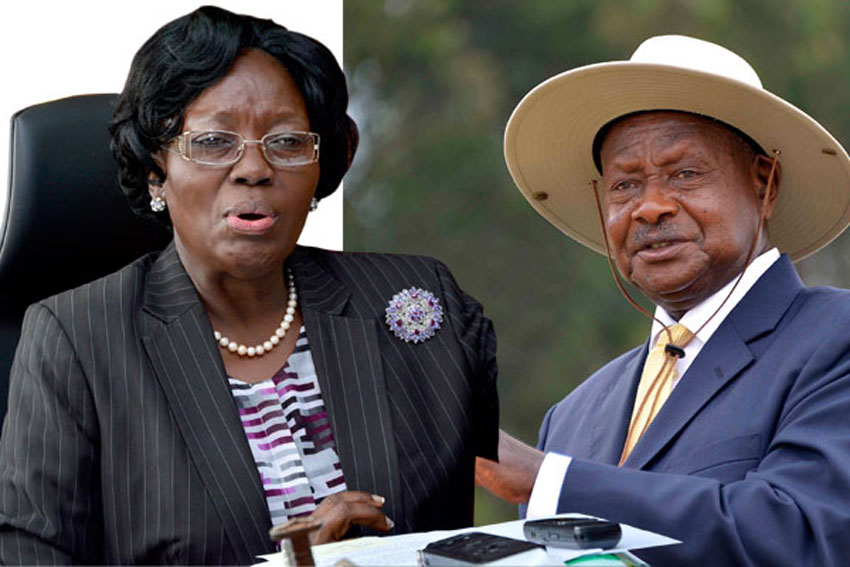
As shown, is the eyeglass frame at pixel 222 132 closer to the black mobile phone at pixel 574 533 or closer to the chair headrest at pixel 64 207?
the chair headrest at pixel 64 207

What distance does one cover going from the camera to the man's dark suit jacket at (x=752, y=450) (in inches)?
77.0

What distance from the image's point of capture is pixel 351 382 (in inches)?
65.6

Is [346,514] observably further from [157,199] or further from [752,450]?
[752,450]

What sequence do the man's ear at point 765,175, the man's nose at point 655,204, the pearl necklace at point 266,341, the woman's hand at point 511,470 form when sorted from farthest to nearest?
1. the man's ear at point 765,175
2. the man's nose at point 655,204
3. the woman's hand at point 511,470
4. the pearl necklace at point 266,341

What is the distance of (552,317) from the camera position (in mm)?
6449

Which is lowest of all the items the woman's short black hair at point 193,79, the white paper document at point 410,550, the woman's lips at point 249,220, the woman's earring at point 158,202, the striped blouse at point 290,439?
the white paper document at point 410,550

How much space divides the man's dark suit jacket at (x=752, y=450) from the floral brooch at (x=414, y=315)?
1.49 ft

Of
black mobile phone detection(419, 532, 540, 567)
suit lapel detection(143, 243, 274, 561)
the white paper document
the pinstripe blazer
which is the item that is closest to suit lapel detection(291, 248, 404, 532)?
the pinstripe blazer

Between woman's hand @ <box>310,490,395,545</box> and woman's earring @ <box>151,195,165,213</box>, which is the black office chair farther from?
woman's hand @ <box>310,490,395,545</box>

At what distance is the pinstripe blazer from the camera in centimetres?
150

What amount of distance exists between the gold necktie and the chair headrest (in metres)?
0.91

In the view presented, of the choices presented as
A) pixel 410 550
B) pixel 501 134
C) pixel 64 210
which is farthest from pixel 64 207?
pixel 501 134

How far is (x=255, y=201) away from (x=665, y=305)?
1019 mm

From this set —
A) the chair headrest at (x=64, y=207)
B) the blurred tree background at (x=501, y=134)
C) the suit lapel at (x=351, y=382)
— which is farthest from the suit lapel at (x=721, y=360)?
the blurred tree background at (x=501, y=134)
